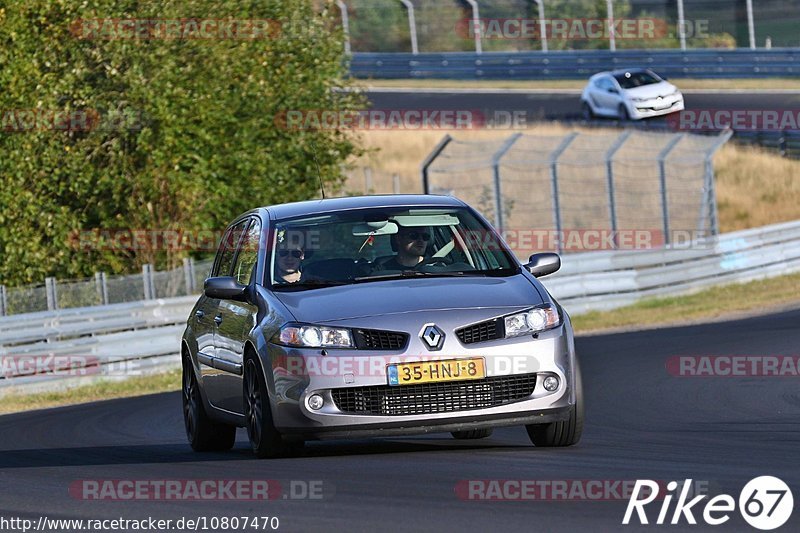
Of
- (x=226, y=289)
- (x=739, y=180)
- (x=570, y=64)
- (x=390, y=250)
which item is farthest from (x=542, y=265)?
(x=570, y=64)

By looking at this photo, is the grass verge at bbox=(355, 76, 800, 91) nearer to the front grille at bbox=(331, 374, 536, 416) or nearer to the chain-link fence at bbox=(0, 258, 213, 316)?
the chain-link fence at bbox=(0, 258, 213, 316)

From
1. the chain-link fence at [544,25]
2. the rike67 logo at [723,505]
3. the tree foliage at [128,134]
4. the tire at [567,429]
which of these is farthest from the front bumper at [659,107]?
the rike67 logo at [723,505]

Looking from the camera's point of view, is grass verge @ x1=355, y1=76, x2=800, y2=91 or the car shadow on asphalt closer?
the car shadow on asphalt

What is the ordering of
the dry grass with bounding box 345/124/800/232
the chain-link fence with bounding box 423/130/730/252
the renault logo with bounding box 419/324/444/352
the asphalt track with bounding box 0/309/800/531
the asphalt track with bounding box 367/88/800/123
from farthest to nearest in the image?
the asphalt track with bounding box 367/88/800/123 → the dry grass with bounding box 345/124/800/232 → the chain-link fence with bounding box 423/130/730/252 → the renault logo with bounding box 419/324/444/352 → the asphalt track with bounding box 0/309/800/531

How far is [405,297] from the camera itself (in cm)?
912

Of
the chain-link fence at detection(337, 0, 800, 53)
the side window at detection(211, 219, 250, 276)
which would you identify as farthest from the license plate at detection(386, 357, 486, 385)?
the chain-link fence at detection(337, 0, 800, 53)

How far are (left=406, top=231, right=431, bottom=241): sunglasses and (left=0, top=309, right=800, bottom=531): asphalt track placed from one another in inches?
49.3

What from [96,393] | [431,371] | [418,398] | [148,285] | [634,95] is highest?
[431,371]

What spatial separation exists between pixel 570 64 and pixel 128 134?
24.9 meters

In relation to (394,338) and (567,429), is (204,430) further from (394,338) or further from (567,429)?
(567,429)

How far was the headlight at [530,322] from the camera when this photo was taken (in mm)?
9031

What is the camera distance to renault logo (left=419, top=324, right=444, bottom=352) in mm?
8812

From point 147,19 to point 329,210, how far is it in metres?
16.6

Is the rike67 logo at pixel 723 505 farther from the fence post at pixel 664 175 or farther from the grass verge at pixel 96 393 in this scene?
the fence post at pixel 664 175
